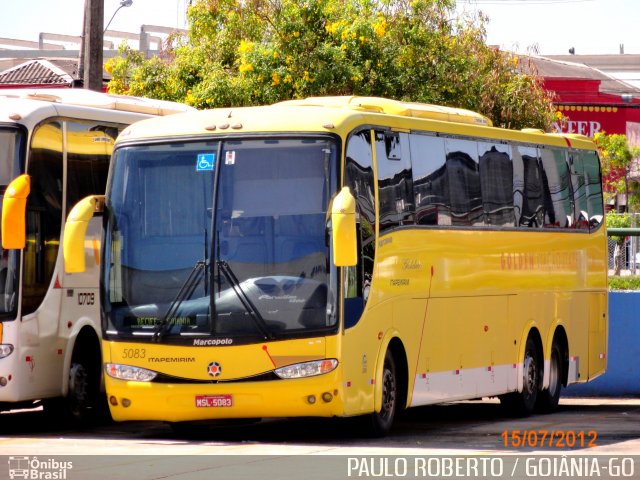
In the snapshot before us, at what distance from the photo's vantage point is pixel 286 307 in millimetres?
14125

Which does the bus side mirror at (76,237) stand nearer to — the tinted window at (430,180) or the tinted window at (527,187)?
the tinted window at (430,180)

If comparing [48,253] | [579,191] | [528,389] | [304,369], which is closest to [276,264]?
[304,369]

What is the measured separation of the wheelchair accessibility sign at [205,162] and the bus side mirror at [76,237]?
115 centimetres

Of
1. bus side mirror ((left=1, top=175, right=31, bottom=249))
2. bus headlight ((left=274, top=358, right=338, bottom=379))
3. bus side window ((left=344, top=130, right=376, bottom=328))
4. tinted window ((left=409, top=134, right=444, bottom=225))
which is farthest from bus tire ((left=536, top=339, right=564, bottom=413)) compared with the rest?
bus side mirror ((left=1, top=175, right=31, bottom=249))

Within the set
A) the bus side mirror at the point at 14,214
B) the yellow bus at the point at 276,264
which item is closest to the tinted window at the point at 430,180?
the yellow bus at the point at 276,264

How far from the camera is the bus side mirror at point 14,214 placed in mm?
14430

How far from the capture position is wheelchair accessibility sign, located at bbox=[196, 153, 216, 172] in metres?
14.7

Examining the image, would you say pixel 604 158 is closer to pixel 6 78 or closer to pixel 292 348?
pixel 6 78

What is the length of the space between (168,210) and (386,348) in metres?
2.63

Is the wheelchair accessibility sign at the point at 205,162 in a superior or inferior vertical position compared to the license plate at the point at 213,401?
superior

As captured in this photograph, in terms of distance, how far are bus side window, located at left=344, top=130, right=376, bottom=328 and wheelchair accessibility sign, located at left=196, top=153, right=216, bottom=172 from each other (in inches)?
54.2

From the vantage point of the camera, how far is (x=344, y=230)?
13562 mm

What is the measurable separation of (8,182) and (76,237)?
1428 millimetres

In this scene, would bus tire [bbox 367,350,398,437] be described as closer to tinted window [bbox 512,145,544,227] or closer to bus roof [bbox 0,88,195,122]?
tinted window [bbox 512,145,544,227]
